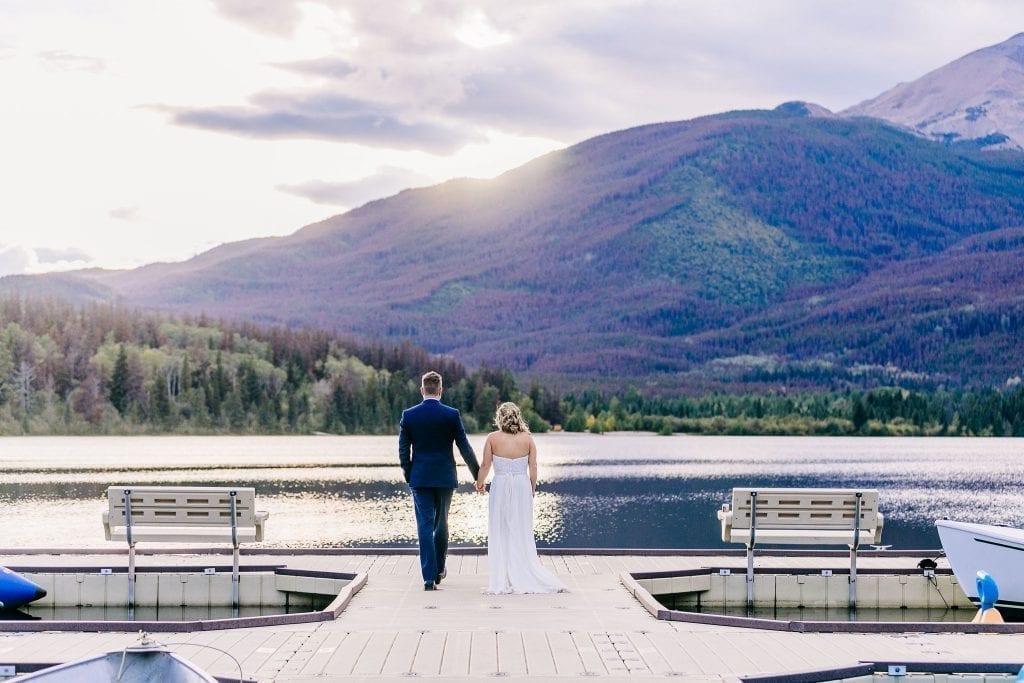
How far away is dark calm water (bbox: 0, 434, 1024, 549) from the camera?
33.5 m

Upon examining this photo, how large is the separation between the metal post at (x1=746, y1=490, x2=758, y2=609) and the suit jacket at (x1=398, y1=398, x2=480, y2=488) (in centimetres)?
308

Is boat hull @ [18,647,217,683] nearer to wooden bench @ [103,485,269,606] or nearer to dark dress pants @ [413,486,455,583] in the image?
dark dress pants @ [413,486,455,583]

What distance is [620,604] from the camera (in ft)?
47.6

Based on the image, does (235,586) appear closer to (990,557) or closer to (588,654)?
(588,654)

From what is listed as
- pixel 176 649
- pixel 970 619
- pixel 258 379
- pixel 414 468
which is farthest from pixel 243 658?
pixel 258 379

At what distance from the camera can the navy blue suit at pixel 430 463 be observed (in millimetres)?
15438

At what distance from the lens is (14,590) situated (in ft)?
50.3

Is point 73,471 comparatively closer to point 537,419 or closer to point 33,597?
point 33,597

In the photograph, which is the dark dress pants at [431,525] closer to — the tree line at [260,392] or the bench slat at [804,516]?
the bench slat at [804,516]

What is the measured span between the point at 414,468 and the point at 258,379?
128073 millimetres

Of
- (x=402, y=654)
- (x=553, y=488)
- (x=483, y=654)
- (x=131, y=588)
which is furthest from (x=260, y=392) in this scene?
(x=483, y=654)

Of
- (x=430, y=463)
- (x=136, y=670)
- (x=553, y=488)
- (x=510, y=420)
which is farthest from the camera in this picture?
(x=553, y=488)

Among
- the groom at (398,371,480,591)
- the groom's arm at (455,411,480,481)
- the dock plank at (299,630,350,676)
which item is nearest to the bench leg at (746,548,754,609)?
the groom's arm at (455,411,480,481)

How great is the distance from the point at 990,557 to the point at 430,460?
6383mm
